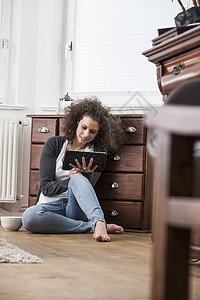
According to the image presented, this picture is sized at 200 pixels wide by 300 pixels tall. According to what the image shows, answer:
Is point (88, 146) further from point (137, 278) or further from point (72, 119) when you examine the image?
point (137, 278)

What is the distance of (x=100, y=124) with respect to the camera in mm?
3059

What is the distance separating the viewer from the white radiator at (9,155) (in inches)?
144

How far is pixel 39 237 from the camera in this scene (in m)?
2.68

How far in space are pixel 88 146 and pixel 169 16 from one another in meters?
1.26

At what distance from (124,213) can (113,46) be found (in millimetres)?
1344

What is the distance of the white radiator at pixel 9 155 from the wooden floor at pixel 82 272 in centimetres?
111

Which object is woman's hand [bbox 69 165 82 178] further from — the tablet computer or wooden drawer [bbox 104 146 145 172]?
wooden drawer [bbox 104 146 145 172]

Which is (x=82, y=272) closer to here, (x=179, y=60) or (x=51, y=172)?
(x=179, y=60)

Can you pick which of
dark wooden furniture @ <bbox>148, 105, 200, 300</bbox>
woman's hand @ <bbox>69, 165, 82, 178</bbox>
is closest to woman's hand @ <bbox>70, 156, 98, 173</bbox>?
woman's hand @ <bbox>69, 165, 82, 178</bbox>

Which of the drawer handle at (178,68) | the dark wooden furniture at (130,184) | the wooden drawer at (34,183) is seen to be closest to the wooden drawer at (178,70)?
the drawer handle at (178,68)

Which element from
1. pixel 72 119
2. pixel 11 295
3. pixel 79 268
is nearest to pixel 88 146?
pixel 72 119

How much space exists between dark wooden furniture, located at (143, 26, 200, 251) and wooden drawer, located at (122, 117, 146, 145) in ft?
2.94

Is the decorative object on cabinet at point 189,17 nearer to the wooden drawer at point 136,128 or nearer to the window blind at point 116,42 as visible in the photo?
the wooden drawer at point 136,128

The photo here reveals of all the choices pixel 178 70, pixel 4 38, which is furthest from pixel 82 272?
pixel 4 38
